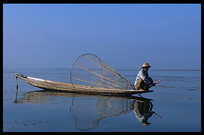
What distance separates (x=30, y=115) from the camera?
6434 mm

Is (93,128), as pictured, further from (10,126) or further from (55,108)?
(55,108)

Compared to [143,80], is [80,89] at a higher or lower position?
lower

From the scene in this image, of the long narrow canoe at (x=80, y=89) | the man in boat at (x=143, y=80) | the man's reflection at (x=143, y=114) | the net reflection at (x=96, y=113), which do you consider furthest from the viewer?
the long narrow canoe at (x=80, y=89)

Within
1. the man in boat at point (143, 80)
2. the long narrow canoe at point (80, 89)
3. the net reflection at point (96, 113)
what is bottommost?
the net reflection at point (96, 113)

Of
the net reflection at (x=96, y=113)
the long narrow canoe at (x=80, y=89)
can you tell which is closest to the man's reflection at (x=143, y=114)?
the net reflection at (x=96, y=113)

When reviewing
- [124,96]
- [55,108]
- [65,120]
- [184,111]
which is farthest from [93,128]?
[124,96]

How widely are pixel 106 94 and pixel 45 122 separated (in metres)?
5.20

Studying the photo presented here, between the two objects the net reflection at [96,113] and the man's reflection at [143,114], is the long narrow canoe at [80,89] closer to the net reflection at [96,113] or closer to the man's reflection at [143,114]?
the net reflection at [96,113]

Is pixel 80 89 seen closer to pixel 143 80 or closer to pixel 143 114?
pixel 143 80

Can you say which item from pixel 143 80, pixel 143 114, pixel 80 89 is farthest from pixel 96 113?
pixel 80 89

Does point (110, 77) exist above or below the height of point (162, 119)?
above

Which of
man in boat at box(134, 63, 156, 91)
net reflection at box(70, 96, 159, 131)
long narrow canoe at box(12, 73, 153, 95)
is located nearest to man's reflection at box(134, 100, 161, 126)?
net reflection at box(70, 96, 159, 131)

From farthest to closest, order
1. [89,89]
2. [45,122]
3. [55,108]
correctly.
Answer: [89,89] < [55,108] < [45,122]

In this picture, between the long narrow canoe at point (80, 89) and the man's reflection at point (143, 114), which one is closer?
the man's reflection at point (143, 114)
